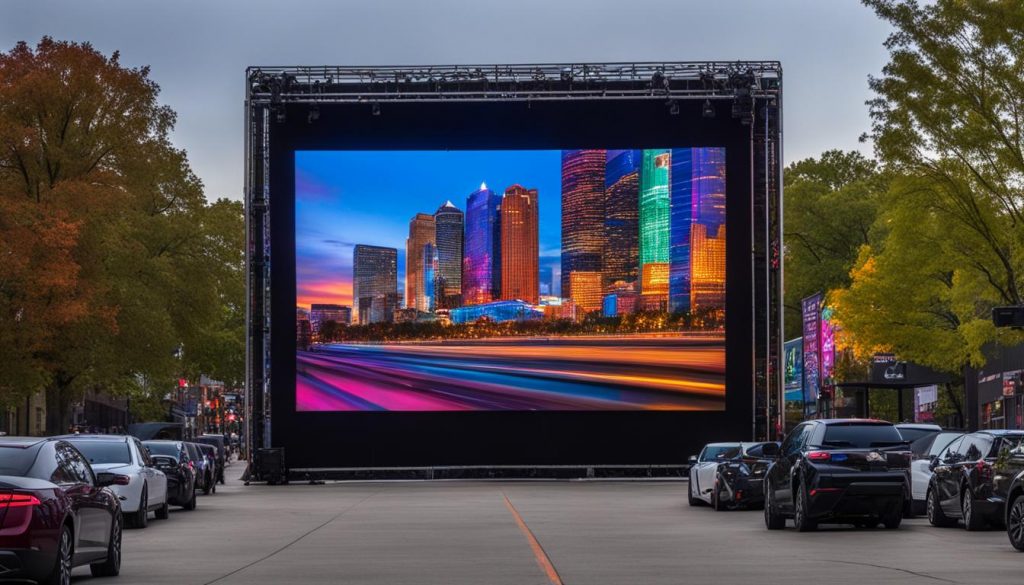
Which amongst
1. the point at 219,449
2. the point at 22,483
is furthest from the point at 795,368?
the point at 22,483

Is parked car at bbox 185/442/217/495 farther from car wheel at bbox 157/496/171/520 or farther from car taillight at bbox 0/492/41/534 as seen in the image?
car taillight at bbox 0/492/41/534

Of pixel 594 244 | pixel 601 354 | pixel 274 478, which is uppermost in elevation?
pixel 594 244

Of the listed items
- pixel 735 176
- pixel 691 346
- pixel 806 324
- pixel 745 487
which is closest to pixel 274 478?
pixel 691 346

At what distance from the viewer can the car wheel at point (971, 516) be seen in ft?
81.9

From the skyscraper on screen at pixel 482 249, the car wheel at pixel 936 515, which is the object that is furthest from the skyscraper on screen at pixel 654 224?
the car wheel at pixel 936 515

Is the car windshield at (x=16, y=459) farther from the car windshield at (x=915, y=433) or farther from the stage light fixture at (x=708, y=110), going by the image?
the stage light fixture at (x=708, y=110)

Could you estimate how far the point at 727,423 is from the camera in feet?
155

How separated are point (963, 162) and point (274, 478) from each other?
20.8 m

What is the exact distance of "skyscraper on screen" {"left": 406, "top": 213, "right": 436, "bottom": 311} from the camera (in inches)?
1852

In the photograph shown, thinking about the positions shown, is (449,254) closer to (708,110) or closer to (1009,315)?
(708,110)

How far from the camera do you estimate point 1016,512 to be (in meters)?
20.9

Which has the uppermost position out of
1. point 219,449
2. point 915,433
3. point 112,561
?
point 915,433

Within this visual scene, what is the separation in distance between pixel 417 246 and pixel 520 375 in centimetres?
460

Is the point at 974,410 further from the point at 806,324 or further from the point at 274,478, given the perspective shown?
the point at 274,478
